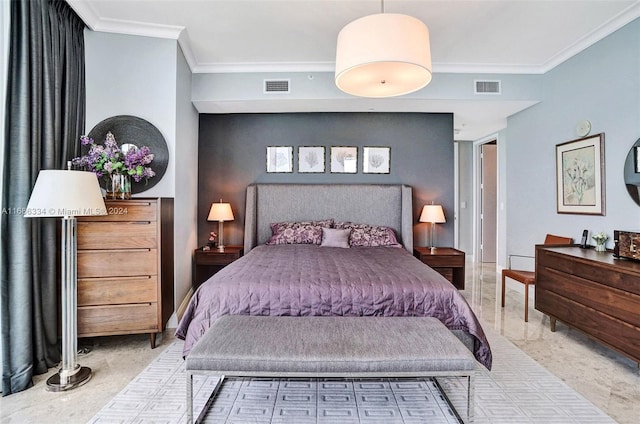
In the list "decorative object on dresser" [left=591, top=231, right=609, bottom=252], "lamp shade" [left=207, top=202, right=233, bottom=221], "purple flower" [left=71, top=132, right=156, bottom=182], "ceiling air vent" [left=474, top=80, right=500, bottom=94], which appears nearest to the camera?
"purple flower" [left=71, top=132, right=156, bottom=182]

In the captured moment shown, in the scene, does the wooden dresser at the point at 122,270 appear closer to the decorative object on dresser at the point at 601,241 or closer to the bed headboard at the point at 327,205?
the bed headboard at the point at 327,205

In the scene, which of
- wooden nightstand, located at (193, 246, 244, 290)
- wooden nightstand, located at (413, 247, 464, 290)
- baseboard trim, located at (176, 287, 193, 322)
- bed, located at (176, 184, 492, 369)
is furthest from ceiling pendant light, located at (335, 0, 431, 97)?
baseboard trim, located at (176, 287, 193, 322)

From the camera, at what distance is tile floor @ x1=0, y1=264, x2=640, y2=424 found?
188 centimetres

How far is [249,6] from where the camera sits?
2750 millimetres

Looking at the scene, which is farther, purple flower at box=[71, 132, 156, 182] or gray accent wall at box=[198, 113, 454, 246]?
gray accent wall at box=[198, 113, 454, 246]

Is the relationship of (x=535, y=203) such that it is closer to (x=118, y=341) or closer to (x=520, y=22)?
(x=520, y=22)

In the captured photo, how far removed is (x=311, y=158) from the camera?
4418 millimetres

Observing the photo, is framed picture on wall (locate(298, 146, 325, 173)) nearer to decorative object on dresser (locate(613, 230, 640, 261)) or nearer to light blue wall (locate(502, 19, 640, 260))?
light blue wall (locate(502, 19, 640, 260))

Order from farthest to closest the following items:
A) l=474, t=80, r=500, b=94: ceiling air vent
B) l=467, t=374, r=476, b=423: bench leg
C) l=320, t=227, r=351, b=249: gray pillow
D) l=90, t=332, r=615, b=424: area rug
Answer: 1. l=474, t=80, r=500, b=94: ceiling air vent
2. l=320, t=227, r=351, b=249: gray pillow
3. l=90, t=332, r=615, b=424: area rug
4. l=467, t=374, r=476, b=423: bench leg

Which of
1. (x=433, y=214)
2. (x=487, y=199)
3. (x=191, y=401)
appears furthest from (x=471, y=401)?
(x=487, y=199)

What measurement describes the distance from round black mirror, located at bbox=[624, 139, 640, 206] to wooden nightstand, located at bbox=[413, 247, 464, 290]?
1.69 m

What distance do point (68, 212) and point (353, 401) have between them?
84.1 inches

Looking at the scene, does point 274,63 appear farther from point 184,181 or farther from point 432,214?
point 432,214

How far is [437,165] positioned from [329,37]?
7.58 feet
